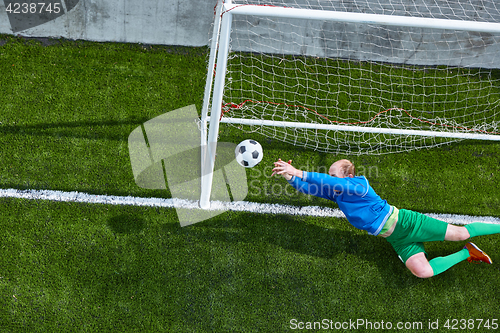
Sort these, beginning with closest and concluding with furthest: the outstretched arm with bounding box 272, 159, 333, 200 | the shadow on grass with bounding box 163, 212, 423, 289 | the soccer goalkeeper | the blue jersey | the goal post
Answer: the outstretched arm with bounding box 272, 159, 333, 200
the blue jersey
the soccer goalkeeper
the shadow on grass with bounding box 163, 212, 423, 289
the goal post

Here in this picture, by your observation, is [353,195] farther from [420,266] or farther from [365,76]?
[365,76]

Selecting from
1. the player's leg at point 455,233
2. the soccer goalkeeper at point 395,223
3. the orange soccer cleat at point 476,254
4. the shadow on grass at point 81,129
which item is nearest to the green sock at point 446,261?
the soccer goalkeeper at point 395,223

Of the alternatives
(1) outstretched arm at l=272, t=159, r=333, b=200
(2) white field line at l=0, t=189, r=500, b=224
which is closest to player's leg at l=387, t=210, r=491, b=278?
(2) white field line at l=0, t=189, r=500, b=224

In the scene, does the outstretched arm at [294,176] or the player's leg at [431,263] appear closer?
the outstretched arm at [294,176]

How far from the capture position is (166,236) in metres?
3.97

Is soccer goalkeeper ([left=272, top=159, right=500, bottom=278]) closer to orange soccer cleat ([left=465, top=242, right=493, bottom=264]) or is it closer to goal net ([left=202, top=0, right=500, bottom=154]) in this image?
orange soccer cleat ([left=465, top=242, right=493, bottom=264])

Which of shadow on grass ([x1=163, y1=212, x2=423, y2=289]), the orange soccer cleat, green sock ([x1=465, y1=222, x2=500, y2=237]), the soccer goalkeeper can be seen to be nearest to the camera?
the soccer goalkeeper

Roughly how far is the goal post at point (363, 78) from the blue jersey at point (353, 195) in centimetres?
104

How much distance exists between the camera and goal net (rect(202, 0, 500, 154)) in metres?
4.37

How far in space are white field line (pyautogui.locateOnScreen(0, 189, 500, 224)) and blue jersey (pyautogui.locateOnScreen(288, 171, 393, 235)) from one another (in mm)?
698

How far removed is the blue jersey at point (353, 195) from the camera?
10.1 ft

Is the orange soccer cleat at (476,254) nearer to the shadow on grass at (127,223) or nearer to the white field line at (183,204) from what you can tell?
the white field line at (183,204)

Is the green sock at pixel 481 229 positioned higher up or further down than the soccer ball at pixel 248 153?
further down

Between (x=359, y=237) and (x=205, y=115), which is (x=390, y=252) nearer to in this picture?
(x=359, y=237)
